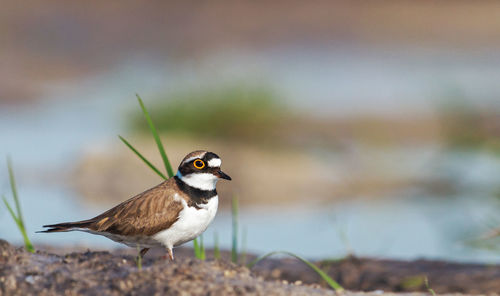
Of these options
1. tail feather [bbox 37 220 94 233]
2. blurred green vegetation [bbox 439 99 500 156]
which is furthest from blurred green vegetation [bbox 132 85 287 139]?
tail feather [bbox 37 220 94 233]

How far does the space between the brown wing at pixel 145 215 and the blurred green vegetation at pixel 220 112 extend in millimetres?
9607

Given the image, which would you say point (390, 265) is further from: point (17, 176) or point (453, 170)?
point (17, 176)

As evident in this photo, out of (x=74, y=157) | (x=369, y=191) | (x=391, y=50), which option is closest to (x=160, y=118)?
(x=74, y=157)

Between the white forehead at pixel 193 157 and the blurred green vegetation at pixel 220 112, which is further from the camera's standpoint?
the blurred green vegetation at pixel 220 112

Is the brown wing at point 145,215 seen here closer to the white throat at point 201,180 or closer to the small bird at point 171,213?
the small bird at point 171,213

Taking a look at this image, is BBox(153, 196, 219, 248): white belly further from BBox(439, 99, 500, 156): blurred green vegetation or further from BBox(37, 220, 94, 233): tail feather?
BBox(439, 99, 500, 156): blurred green vegetation

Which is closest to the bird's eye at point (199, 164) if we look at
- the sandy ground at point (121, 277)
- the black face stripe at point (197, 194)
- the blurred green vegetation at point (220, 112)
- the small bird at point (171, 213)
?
the small bird at point (171, 213)

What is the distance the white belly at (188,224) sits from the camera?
14.3ft

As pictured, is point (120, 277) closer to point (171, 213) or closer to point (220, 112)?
point (171, 213)

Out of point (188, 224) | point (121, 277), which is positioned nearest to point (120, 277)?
point (121, 277)

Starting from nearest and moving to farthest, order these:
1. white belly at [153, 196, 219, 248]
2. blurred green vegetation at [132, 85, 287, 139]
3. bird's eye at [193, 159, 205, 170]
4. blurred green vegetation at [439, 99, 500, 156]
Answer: white belly at [153, 196, 219, 248]
bird's eye at [193, 159, 205, 170]
blurred green vegetation at [439, 99, 500, 156]
blurred green vegetation at [132, 85, 287, 139]

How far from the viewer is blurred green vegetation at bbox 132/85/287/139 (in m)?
14.3

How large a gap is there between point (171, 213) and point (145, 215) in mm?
134

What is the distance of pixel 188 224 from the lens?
171 inches
